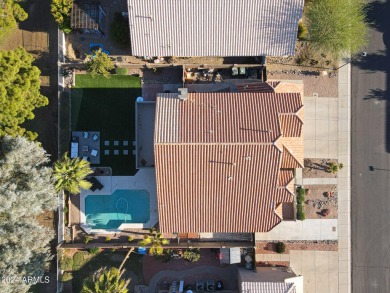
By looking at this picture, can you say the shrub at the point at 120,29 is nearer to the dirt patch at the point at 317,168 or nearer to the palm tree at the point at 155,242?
the palm tree at the point at 155,242

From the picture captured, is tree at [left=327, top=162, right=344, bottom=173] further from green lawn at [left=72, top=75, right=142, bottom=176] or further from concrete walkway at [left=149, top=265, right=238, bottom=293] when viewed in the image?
green lawn at [left=72, top=75, right=142, bottom=176]

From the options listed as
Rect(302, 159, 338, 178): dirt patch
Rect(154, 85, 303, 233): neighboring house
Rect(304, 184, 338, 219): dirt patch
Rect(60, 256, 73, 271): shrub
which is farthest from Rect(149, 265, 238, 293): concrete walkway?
Rect(302, 159, 338, 178): dirt patch

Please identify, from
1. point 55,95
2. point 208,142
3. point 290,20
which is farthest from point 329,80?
point 55,95

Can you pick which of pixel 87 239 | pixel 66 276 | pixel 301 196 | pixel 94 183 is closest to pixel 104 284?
pixel 87 239

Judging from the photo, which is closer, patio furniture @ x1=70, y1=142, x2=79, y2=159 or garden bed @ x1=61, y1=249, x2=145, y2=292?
patio furniture @ x1=70, y1=142, x2=79, y2=159

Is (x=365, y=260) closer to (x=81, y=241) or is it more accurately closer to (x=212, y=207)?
(x=212, y=207)

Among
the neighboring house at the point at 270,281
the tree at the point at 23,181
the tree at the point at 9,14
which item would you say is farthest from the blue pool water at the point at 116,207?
the tree at the point at 9,14
